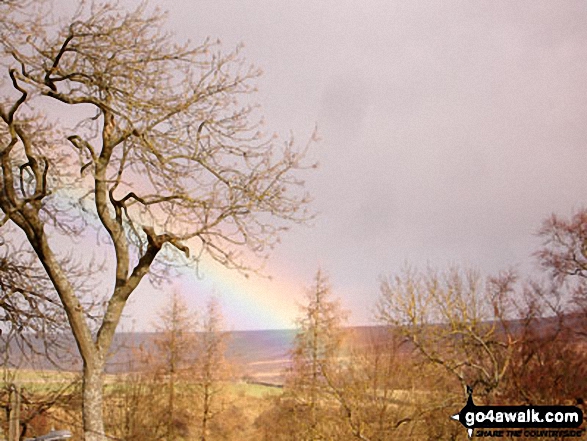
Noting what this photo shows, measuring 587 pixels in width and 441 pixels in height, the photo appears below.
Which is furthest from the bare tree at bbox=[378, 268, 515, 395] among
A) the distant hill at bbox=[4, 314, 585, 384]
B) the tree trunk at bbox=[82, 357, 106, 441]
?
the tree trunk at bbox=[82, 357, 106, 441]

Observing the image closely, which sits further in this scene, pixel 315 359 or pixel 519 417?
pixel 315 359

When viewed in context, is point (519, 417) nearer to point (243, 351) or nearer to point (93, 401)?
point (93, 401)

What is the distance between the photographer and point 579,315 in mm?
22281

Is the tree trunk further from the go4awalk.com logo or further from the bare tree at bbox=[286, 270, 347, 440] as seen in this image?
the bare tree at bbox=[286, 270, 347, 440]

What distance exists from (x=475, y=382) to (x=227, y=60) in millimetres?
14048

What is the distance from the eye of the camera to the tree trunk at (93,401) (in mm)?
7719

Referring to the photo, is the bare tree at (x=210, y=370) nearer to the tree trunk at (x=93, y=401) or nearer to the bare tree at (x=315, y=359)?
the bare tree at (x=315, y=359)

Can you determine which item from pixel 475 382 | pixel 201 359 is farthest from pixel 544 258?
pixel 201 359

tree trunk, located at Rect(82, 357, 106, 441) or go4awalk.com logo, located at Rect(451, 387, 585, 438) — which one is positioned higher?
tree trunk, located at Rect(82, 357, 106, 441)

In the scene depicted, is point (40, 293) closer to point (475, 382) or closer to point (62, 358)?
point (62, 358)

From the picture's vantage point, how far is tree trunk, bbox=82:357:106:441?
7.72 metres

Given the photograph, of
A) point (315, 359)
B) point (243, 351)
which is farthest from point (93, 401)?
point (243, 351)

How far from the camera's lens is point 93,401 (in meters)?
7.79

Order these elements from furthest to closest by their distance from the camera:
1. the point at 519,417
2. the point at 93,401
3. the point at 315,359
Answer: the point at 315,359 < the point at 519,417 < the point at 93,401
